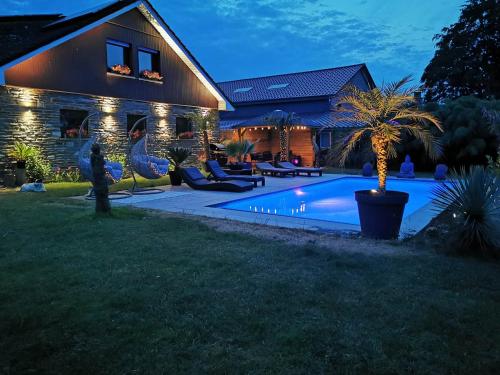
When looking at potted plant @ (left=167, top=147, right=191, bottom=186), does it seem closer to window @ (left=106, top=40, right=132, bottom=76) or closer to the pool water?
the pool water

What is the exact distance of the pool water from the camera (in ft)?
30.5

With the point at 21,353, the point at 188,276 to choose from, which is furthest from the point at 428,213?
the point at 21,353

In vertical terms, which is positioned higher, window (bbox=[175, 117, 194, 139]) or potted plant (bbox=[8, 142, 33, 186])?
window (bbox=[175, 117, 194, 139])

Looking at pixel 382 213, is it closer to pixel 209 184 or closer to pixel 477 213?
pixel 477 213

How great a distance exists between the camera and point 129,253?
4.97 meters

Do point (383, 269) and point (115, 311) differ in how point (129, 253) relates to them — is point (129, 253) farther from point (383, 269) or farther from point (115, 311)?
point (383, 269)

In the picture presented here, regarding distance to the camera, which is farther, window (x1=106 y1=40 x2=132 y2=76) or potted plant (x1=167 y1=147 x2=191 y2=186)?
window (x1=106 y1=40 x2=132 y2=76)

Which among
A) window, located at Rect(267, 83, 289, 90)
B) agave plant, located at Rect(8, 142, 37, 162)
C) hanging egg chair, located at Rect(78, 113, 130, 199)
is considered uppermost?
window, located at Rect(267, 83, 289, 90)

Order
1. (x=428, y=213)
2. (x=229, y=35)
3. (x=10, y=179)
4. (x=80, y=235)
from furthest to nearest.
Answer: (x=229, y=35), (x=10, y=179), (x=428, y=213), (x=80, y=235)

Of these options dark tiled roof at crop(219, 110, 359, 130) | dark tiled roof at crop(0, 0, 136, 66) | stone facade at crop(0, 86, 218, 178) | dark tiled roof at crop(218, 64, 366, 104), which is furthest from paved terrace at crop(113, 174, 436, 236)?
dark tiled roof at crop(218, 64, 366, 104)

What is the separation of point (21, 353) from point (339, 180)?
1534 cm

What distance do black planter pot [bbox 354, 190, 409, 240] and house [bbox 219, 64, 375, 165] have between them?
1588cm

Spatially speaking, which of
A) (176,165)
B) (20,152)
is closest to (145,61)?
(176,165)

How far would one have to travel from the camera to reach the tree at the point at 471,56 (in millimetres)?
29922
